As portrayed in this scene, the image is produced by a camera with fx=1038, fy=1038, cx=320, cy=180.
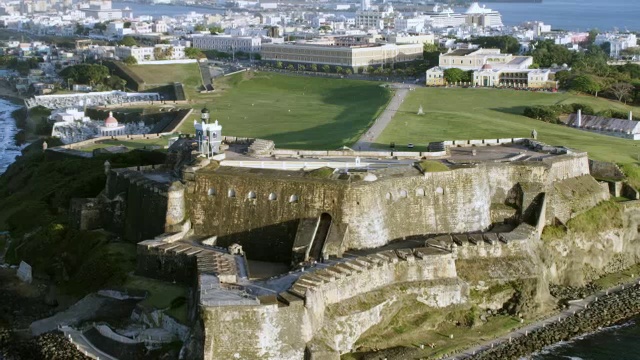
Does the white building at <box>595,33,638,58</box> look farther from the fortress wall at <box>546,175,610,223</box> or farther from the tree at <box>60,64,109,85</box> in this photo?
the fortress wall at <box>546,175,610,223</box>

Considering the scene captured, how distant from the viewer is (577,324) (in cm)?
3734

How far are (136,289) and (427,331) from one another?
10.3 meters

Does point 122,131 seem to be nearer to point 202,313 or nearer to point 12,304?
point 12,304

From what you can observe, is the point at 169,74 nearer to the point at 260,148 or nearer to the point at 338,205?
the point at 260,148

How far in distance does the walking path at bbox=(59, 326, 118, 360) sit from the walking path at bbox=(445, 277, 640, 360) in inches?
439

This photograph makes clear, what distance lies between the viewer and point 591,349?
117ft

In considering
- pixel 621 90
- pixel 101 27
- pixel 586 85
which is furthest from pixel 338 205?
pixel 101 27

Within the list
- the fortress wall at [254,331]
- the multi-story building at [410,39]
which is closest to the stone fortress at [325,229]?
the fortress wall at [254,331]

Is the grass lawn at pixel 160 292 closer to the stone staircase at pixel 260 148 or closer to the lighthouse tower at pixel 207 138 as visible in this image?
the lighthouse tower at pixel 207 138

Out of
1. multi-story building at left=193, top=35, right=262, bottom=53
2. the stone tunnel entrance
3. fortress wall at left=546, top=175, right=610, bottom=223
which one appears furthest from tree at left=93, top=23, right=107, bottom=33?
the stone tunnel entrance

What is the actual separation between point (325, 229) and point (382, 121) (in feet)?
107

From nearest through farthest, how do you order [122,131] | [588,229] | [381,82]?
[588,229] < [122,131] < [381,82]

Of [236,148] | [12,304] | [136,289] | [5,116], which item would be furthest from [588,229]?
[5,116]

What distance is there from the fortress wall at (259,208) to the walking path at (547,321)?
7.51 m
